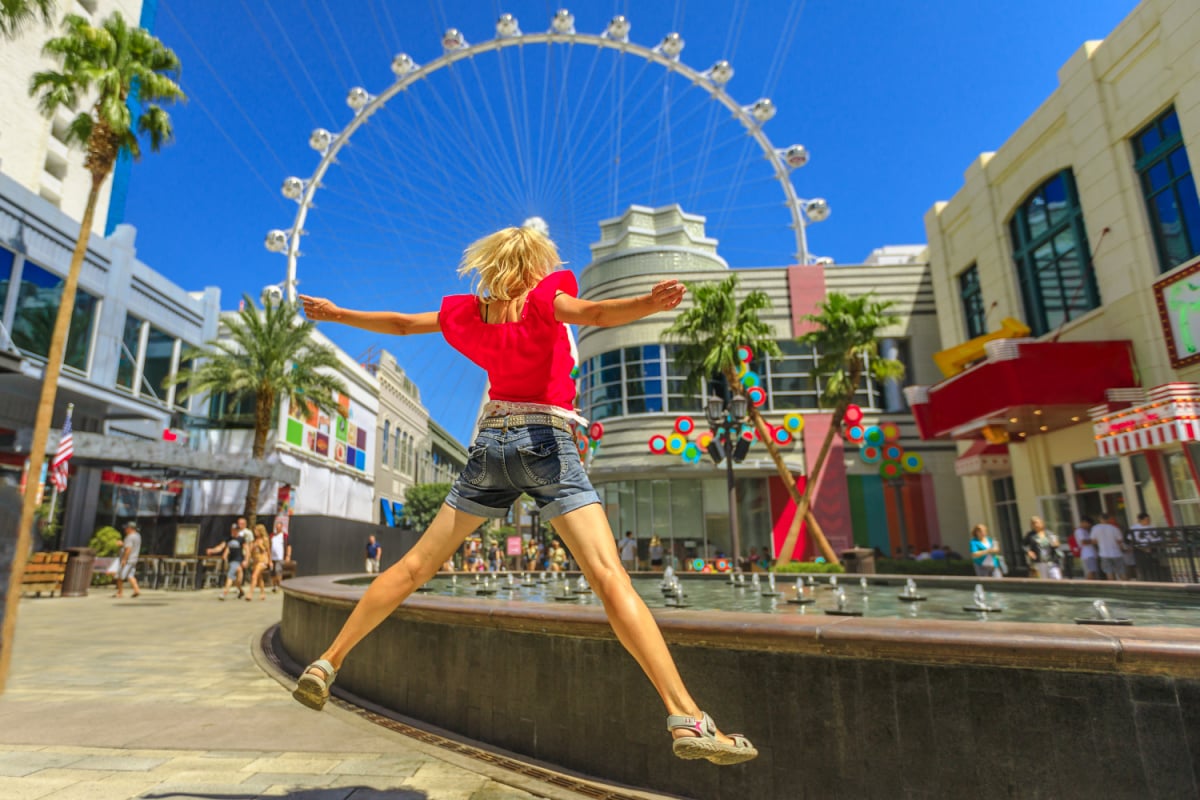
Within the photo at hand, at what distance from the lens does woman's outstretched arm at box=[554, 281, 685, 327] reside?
91.0 inches

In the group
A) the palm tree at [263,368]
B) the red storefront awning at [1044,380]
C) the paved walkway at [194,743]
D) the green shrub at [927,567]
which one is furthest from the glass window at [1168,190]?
the palm tree at [263,368]

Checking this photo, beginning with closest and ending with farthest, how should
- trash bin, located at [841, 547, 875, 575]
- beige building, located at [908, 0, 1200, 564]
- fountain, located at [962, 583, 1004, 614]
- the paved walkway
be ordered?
1. the paved walkway
2. fountain, located at [962, 583, 1004, 614]
3. beige building, located at [908, 0, 1200, 564]
4. trash bin, located at [841, 547, 875, 575]

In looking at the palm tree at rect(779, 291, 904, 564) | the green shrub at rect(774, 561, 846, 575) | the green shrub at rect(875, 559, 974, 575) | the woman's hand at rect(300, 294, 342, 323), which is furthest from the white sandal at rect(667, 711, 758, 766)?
the palm tree at rect(779, 291, 904, 564)

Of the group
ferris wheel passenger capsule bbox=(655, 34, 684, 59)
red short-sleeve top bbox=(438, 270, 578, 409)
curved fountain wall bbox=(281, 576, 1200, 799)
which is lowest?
curved fountain wall bbox=(281, 576, 1200, 799)

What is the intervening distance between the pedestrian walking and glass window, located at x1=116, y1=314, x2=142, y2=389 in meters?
29.9

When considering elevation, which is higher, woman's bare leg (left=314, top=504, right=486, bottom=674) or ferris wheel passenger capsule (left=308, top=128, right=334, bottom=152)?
ferris wheel passenger capsule (left=308, top=128, right=334, bottom=152)

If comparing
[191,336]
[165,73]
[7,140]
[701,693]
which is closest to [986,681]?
[701,693]

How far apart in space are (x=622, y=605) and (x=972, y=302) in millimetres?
28320

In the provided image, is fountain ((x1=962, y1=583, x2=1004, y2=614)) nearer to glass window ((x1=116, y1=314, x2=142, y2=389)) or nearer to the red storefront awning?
the red storefront awning

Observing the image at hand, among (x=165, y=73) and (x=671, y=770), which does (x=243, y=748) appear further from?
(x=165, y=73)

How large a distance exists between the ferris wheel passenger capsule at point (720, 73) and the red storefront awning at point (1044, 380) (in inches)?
898

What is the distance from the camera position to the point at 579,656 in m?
3.75

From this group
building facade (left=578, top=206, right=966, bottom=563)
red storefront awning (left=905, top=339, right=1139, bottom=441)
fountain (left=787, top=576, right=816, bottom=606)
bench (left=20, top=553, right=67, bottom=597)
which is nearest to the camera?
fountain (left=787, top=576, right=816, bottom=606)

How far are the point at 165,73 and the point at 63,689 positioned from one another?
777 inches
